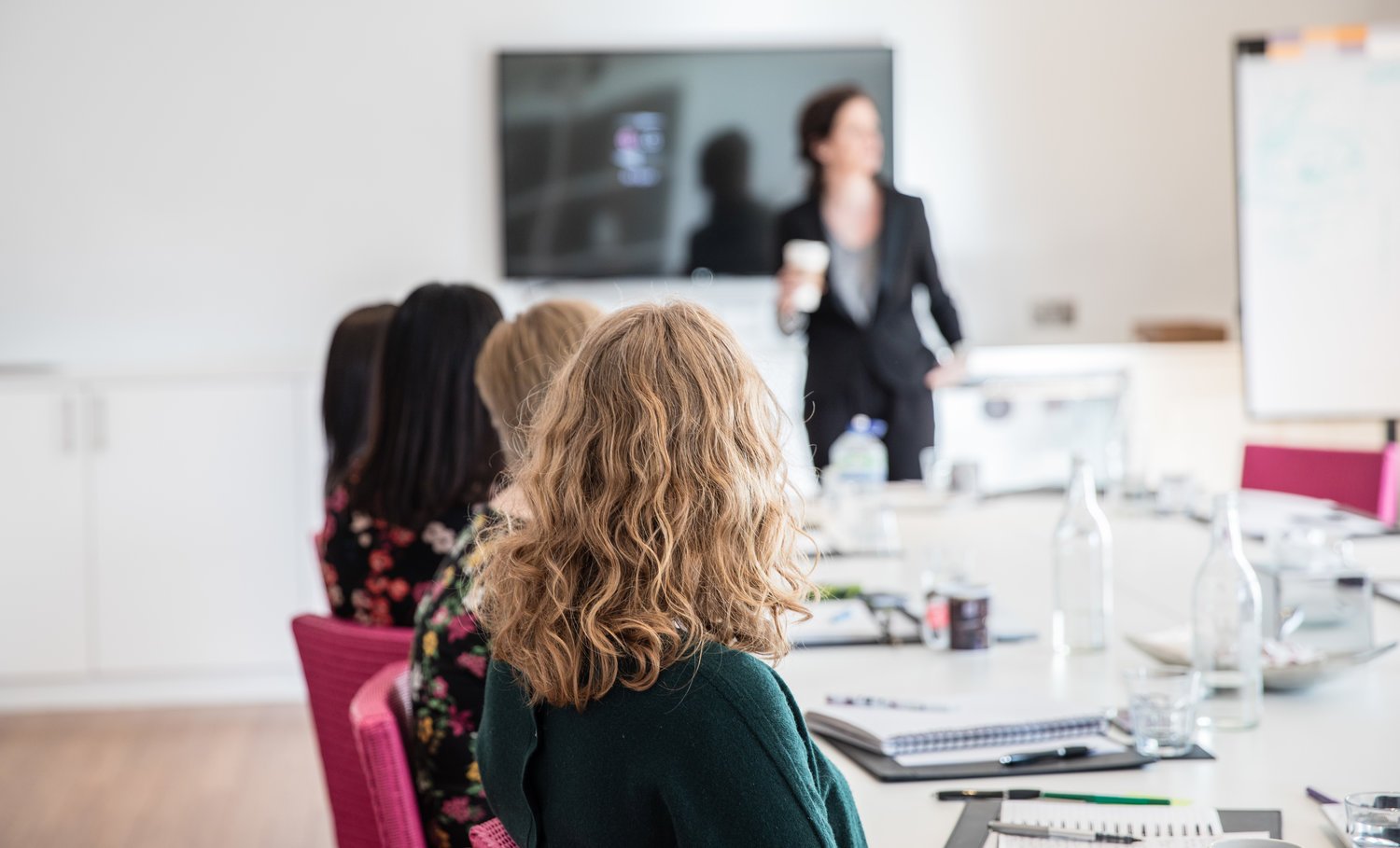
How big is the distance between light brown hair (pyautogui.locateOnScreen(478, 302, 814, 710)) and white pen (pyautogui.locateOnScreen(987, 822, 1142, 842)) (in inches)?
11.8

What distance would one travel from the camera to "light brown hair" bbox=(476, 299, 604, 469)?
1.85m

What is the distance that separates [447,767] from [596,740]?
20.7 inches

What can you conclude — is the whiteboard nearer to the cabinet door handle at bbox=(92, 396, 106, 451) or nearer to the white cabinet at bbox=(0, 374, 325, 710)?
the white cabinet at bbox=(0, 374, 325, 710)

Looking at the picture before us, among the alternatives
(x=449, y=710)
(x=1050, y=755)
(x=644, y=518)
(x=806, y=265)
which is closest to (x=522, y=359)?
(x=449, y=710)

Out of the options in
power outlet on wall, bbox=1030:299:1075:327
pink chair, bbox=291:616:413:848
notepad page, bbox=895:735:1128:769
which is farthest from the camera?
power outlet on wall, bbox=1030:299:1075:327

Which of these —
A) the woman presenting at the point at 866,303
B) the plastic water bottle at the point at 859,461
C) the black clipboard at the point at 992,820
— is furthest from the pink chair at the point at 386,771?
the woman presenting at the point at 866,303

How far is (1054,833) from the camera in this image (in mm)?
1323

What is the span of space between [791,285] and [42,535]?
2.59 meters

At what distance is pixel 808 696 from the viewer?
5.95 ft

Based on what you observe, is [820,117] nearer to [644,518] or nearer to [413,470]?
[413,470]

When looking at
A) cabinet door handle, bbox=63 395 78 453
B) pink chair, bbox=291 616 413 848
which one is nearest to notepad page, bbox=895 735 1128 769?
pink chair, bbox=291 616 413 848

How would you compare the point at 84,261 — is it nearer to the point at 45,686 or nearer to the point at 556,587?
the point at 45,686

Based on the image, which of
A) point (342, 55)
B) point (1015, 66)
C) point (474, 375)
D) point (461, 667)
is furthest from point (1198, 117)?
point (461, 667)

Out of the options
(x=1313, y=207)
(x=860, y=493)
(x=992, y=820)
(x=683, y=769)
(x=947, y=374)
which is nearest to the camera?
(x=683, y=769)
